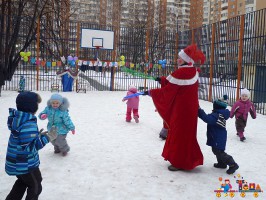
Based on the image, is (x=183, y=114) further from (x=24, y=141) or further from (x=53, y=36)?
(x=53, y=36)

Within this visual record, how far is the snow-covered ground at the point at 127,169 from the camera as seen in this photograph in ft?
13.2

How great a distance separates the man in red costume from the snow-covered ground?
242mm

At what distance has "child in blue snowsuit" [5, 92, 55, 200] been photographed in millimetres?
3168

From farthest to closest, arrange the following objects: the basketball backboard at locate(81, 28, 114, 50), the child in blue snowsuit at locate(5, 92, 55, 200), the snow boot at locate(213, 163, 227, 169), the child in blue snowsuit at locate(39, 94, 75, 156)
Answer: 1. the basketball backboard at locate(81, 28, 114, 50)
2. the child in blue snowsuit at locate(39, 94, 75, 156)
3. the snow boot at locate(213, 163, 227, 169)
4. the child in blue snowsuit at locate(5, 92, 55, 200)

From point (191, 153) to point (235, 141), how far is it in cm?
265

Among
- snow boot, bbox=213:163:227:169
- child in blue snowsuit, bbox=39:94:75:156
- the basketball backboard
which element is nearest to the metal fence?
the basketball backboard

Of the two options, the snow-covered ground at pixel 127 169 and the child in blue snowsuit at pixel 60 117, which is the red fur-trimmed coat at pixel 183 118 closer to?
the snow-covered ground at pixel 127 169

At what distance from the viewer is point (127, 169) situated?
4914 millimetres

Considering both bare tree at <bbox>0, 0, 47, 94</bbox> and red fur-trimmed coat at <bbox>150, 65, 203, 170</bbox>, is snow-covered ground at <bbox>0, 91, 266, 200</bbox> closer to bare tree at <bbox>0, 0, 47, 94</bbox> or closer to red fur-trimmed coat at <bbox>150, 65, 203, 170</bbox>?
red fur-trimmed coat at <bbox>150, 65, 203, 170</bbox>

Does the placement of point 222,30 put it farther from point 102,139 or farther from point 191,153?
point 191,153

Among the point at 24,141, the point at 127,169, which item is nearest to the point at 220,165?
the point at 127,169

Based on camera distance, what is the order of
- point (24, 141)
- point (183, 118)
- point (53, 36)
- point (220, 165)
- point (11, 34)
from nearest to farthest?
point (24, 141) → point (183, 118) → point (220, 165) → point (11, 34) → point (53, 36)

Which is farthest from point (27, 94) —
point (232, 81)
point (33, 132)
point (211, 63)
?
point (211, 63)

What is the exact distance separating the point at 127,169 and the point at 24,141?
2161 mm
